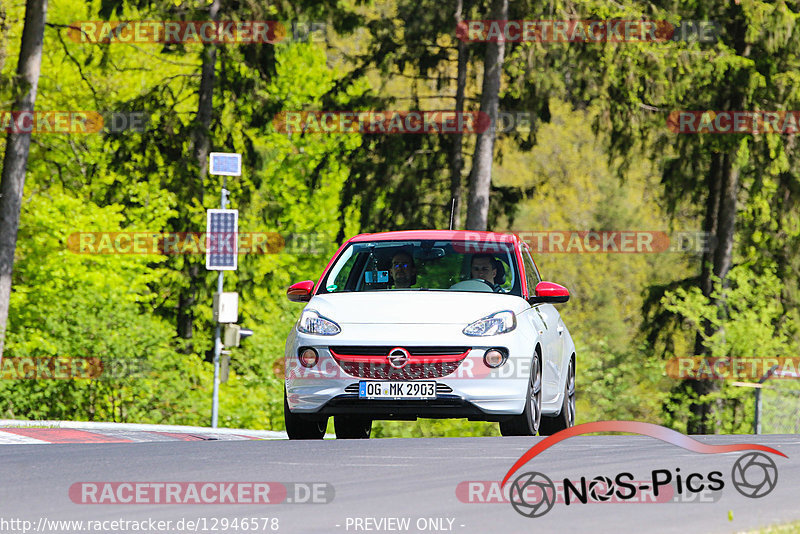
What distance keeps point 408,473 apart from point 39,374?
1921cm

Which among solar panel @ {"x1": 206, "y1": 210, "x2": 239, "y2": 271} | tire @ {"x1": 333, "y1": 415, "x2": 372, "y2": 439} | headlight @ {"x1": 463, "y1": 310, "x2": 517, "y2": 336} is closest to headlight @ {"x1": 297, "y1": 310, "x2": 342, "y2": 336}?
headlight @ {"x1": 463, "y1": 310, "x2": 517, "y2": 336}

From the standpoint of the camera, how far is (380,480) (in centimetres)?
920

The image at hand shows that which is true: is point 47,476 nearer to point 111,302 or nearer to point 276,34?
point 111,302

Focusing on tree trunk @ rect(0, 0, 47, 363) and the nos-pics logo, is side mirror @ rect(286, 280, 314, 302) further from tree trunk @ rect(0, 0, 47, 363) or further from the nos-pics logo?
tree trunk @ rect(0, 0, 47, 363)

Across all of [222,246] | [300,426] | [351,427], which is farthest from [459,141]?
[300,426]

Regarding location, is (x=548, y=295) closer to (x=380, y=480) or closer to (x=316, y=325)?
(x=316, y=325)

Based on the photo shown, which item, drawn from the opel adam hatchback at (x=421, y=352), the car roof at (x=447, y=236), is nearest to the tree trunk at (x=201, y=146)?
the car roof at (x=447, y=236)

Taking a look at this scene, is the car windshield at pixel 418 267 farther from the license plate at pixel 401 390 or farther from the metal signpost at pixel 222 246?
the metal signpost at pixel 222 246

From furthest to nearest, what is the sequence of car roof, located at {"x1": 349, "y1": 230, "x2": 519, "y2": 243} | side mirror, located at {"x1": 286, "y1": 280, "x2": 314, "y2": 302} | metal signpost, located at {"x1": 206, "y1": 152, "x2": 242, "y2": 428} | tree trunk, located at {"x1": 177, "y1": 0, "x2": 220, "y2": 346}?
tree trunk, located at {"x1": 177, "y1": 0, "x2": 220, "y2": 346}
metal signpost, located at {"x1": 206, "y1": 152, "x2": 242, "y2": 428}
car roof, located at {"x1": 349, "y1": 230, "x2": 519, "y2": 243}
side mirror, located at {"x1": 286, "y1": 280, "x2": 314, "y2": 302}

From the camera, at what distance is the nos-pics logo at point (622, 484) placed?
8344 mm

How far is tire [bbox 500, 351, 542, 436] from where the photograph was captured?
12.0 m

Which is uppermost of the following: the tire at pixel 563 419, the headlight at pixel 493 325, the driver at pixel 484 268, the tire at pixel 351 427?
the driver at pixel 484 268

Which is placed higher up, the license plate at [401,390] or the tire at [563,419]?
the license plate at [401,390]

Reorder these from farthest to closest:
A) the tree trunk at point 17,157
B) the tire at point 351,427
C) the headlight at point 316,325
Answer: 1. the tree trunk at point 17,157
2. the tire at point 351,427
3. the headlight at point 316,325
